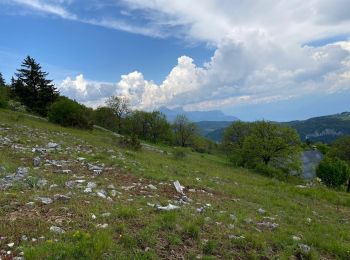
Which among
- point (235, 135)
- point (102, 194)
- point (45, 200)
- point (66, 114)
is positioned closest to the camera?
point (45, 200)

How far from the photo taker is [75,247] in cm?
756

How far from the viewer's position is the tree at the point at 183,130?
4619 inches

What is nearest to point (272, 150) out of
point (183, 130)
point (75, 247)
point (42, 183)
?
point (42, 183)

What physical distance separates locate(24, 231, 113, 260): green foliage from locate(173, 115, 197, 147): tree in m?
109

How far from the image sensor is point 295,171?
6184 centimetres

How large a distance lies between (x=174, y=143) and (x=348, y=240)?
10342cm

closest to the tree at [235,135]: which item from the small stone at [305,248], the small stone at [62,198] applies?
the small stone at [305,248]

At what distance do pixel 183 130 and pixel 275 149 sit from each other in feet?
190

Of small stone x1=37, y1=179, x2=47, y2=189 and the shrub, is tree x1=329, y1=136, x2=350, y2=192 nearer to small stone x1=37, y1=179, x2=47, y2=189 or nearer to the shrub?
the shrub

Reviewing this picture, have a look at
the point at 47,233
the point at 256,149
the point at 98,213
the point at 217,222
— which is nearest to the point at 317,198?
the point at 217,222

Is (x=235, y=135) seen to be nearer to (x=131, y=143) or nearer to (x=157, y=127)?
(x=157, y=127)

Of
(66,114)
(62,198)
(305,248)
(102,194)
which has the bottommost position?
(305,248)

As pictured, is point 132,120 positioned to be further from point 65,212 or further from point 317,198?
point 65,212

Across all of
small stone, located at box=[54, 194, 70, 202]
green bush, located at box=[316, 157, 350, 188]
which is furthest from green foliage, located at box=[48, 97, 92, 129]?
small stone, located at box=[54, 194, 70, 202]
